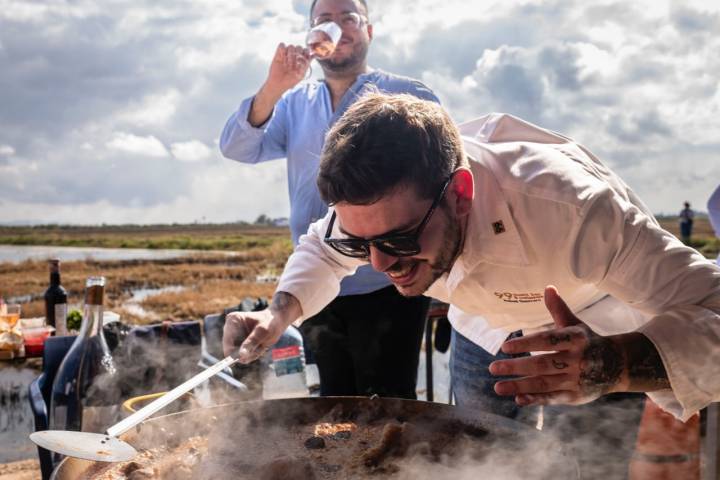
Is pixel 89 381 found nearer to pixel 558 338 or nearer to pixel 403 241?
pixel 403 241

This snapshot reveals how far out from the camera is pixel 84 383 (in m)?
2.45

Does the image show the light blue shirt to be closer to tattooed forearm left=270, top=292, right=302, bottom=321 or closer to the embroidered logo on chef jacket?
tattooed forearm left=270, top=292, right=302, bottom=321

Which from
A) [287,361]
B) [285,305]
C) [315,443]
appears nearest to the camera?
[315,443]

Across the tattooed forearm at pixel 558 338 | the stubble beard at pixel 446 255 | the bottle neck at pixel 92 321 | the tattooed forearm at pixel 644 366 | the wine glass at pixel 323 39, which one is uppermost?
the wine glass at pixel 323 39

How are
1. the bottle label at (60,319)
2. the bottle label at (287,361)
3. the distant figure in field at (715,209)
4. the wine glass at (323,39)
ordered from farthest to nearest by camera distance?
the bottle label at (60,319) → the bottle label at (287,361) → the distant figure in field at (715,209) → the wine glass at (323,39)

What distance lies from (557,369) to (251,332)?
1.04 m

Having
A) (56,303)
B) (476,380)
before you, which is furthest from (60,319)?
(476,380)

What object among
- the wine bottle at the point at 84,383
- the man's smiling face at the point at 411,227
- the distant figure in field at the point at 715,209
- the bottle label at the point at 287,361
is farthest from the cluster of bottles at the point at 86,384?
the distant figure in field at the point at 715,209

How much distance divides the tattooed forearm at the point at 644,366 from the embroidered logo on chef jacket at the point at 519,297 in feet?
1.56

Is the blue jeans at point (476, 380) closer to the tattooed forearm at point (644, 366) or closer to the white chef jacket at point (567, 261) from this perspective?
the white chef jacket at point (567, 261)

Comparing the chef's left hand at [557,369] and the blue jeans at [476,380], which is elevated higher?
the chef's left hand at [557,369]

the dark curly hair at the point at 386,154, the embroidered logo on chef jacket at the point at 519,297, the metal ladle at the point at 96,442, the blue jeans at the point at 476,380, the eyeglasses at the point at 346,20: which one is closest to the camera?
the metal ladle at the point at 96,442

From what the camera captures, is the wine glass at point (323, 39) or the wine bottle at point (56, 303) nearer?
the wine glass at point (323, 39)

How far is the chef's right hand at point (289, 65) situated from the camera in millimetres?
2879
